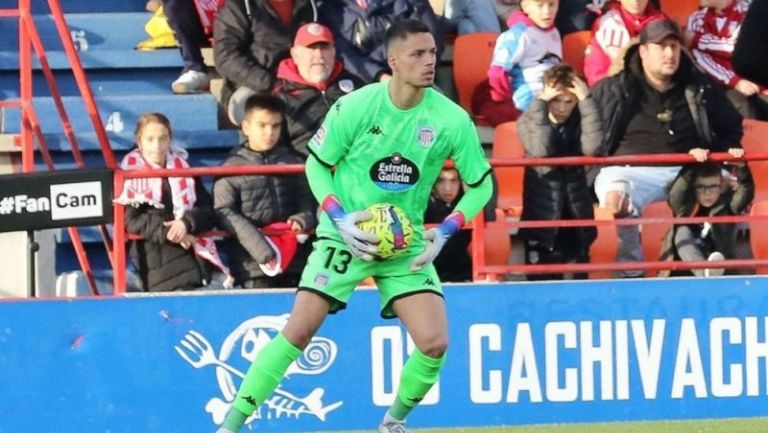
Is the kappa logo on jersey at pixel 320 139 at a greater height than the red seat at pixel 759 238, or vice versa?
the kappa logo on jersey at pixel 320 139

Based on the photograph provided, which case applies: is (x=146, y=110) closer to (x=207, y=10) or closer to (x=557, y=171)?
(x=207, y=10)

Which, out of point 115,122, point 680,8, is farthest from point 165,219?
point 680,8

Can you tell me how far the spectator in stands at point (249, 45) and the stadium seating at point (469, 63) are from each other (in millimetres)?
1176

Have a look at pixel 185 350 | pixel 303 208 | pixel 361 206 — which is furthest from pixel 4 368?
pixel 361 206

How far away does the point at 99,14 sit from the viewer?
12266 mm

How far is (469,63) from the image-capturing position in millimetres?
11750

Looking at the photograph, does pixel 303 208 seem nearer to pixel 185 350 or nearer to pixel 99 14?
pixel 185 350

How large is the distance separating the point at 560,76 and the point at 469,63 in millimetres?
1532

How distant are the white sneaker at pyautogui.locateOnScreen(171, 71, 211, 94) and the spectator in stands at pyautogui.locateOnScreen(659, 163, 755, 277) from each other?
10.8 ft

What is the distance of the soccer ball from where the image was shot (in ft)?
23.9

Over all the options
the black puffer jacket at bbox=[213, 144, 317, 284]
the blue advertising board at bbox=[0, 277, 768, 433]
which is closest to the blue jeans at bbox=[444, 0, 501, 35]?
the black puffer jacket at bbox=[213, 144, 317, 284]

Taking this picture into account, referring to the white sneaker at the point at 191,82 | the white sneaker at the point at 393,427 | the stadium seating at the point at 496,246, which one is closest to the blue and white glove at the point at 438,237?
the white sneaker at the point at 393,427

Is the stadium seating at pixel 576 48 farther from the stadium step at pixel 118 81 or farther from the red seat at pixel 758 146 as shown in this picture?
the stadium step at pixel 118 81

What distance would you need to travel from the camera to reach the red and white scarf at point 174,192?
9414mm
